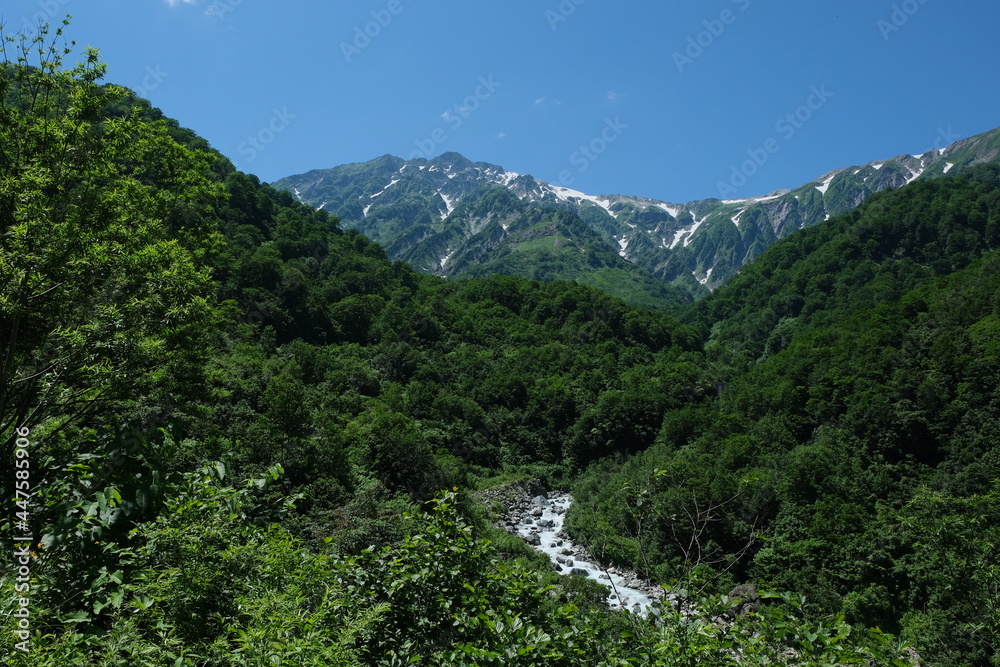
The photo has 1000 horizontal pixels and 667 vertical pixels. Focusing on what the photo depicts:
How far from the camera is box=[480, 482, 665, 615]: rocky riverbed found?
28250mm

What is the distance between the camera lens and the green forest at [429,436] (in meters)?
4.30

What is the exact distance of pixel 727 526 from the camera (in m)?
31.8

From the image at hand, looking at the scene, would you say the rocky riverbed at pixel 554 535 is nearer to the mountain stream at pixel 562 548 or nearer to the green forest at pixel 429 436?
the mountain stream at pixel 562 548

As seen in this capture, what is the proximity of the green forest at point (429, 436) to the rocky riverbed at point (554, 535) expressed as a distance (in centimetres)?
142

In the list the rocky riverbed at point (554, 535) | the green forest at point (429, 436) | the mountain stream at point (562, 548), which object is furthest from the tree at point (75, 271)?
the rocky riverbed at point (554, 535)

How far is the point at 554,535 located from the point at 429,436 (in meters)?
14.7

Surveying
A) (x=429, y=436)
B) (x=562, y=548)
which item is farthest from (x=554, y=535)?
(x=429, y=436)

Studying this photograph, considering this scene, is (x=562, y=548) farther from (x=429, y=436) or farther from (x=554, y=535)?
(x=429, y=436)

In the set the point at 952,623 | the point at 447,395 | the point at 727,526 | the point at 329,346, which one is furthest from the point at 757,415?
the point at 329,346

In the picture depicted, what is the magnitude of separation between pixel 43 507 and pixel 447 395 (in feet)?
170

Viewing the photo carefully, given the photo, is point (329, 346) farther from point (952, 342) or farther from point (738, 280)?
point (738, 280)

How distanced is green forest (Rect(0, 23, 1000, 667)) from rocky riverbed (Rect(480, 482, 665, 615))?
1.42 metres

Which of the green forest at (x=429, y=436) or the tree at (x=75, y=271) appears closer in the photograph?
the green forest at (x=429, y=436)

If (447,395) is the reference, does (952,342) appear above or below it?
below
